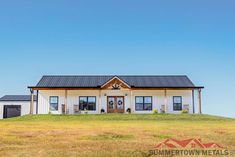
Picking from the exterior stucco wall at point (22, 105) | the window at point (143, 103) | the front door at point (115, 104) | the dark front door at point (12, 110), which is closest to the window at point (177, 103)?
the window at point (143, 103)

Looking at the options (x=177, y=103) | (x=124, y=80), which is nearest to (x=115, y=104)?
(x=124, y=80)

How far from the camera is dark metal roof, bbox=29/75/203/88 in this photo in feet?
119

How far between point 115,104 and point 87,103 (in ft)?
10.2

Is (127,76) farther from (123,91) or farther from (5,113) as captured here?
(5,113)

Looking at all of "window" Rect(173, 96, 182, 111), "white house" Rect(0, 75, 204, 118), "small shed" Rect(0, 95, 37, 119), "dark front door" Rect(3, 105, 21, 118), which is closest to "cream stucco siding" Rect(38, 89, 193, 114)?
"white house" Rect(0, 75, 204, 118)

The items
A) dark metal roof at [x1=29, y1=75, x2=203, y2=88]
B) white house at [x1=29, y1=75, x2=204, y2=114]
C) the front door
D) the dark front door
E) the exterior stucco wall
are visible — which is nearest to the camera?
dark metal roof at [x1=29, y1=75, x2=203, y2=88]

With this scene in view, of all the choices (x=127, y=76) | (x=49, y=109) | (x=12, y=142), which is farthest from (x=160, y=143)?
(x=127, y=76)

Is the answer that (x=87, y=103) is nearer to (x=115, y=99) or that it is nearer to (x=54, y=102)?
(x=115, y=99)

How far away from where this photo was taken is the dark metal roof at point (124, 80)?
36375 mm

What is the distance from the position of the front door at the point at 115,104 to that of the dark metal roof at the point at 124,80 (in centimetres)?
193

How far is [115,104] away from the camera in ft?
121

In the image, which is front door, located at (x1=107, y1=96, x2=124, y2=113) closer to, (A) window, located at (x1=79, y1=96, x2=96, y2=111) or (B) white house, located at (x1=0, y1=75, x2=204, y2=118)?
(B) white house, located at (x1=0, y1=75, x2=204, y2=118)

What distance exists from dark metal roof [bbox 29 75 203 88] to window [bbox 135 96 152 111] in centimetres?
156

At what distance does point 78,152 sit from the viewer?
8.48 m
